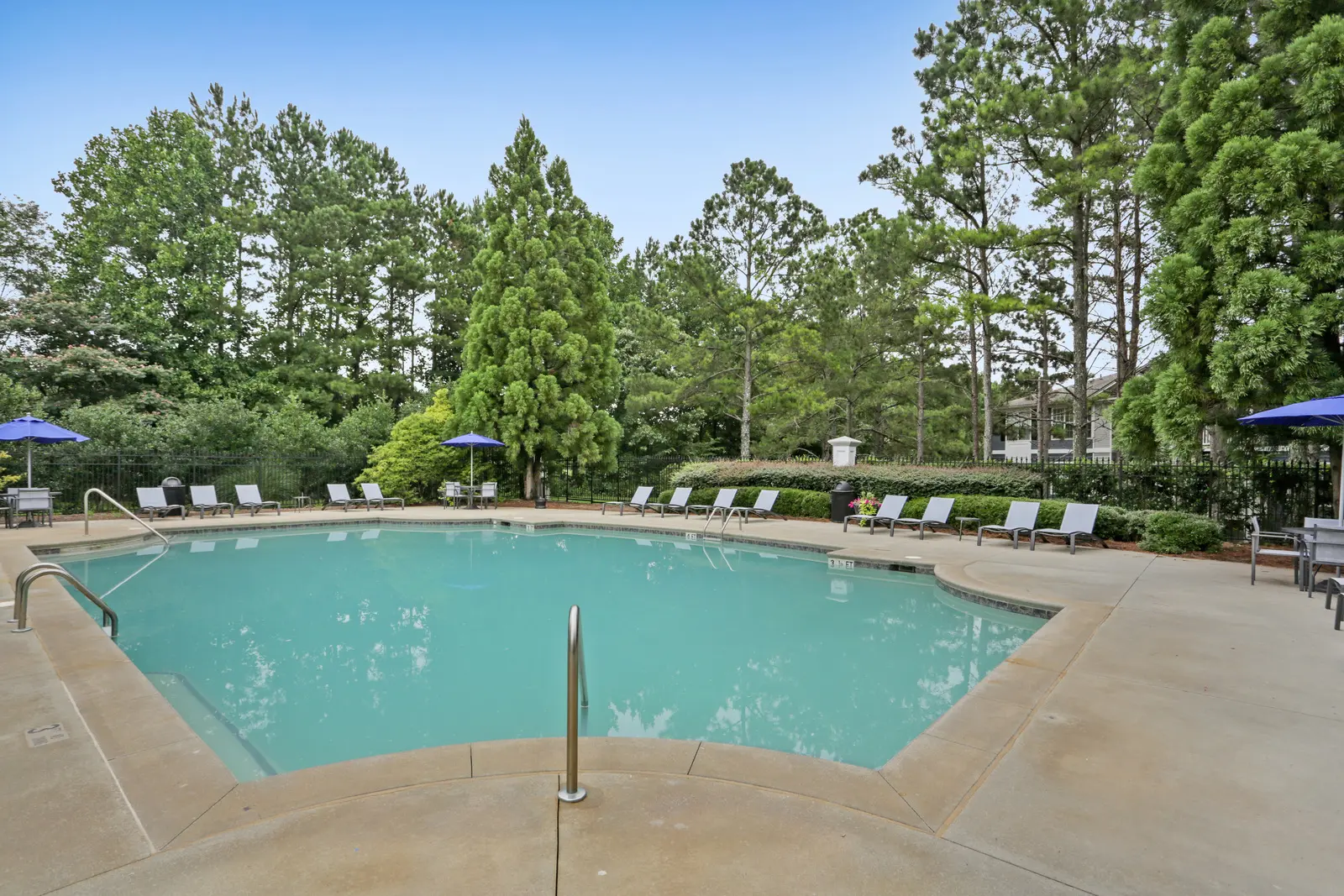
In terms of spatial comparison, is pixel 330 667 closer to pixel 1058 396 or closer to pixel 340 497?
pixel 340 497

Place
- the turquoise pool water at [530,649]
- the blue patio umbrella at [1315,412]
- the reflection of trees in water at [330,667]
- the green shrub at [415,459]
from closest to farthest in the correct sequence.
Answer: the turquoise pool water at [530,649] < the reflection of trees in water at [330,667] < the blue patio umbrella at [1315,412] < the green shrub at [415,459]

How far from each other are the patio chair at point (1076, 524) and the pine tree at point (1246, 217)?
1584 mm

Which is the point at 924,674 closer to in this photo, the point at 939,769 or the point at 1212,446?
the point at 939,769

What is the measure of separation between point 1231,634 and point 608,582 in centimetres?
651

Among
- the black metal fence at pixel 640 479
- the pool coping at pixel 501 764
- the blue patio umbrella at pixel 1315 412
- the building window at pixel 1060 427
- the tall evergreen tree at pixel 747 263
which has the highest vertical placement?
the tall evergreen tree at pixel 747 263

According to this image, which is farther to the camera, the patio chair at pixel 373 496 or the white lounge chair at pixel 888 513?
the patio chair at pixel 373 496

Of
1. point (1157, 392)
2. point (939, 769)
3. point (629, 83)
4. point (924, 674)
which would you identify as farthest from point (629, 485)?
point (939, 769)

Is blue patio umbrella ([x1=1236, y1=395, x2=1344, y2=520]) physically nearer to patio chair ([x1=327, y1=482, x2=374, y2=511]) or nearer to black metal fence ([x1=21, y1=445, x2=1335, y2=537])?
black metal fence ([x1=21, y1=445, x2=1335, y2=537])

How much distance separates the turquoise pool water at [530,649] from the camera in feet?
13.8

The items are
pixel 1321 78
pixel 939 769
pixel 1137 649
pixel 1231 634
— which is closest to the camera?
pixel 939 769

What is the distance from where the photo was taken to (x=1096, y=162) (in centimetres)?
1441

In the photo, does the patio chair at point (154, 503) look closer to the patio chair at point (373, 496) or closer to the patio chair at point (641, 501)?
the patio chair at point (373, 496)

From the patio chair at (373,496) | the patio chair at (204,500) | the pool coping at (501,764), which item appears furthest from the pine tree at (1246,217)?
the patio chair at (204,500)

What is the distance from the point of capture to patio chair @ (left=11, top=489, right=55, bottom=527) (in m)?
12.3
